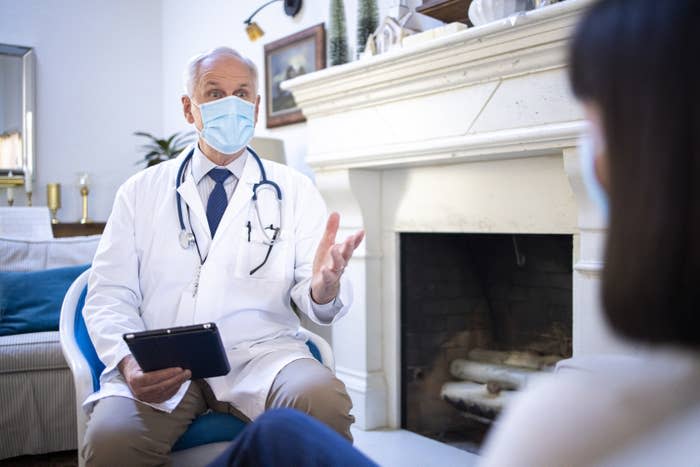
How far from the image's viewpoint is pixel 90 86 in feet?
14.8

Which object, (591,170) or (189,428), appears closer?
(591,170)

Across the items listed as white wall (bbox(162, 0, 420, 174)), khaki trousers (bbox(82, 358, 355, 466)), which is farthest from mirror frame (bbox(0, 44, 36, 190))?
khaki trousers (bbox(82, 358, 355, 466))

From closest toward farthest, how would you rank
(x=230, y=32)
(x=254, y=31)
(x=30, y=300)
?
(x=30, y=300) → (x=254, y=31) → (x=230, y=32)

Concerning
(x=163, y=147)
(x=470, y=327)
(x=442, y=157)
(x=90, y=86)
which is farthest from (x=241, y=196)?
(x=90, y=86)

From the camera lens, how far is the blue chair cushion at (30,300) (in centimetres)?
250

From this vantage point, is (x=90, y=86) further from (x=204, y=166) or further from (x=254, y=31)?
(x=204, y=166)

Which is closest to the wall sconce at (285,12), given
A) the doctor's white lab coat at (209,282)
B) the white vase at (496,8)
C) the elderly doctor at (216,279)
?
the white vase at (496,8)

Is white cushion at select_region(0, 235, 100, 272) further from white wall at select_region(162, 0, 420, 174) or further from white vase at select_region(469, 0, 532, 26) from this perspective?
white vase at select_region(469, 0, 532, 26)

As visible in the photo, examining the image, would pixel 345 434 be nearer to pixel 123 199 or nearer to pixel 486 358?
pixel 123 199

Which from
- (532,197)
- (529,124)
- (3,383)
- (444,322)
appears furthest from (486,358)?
(3,383)

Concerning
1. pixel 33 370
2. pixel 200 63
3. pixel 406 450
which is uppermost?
pixel 200 63

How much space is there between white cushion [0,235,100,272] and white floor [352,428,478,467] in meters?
1.34

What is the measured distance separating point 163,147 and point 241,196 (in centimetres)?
267

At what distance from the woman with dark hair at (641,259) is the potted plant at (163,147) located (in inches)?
151
